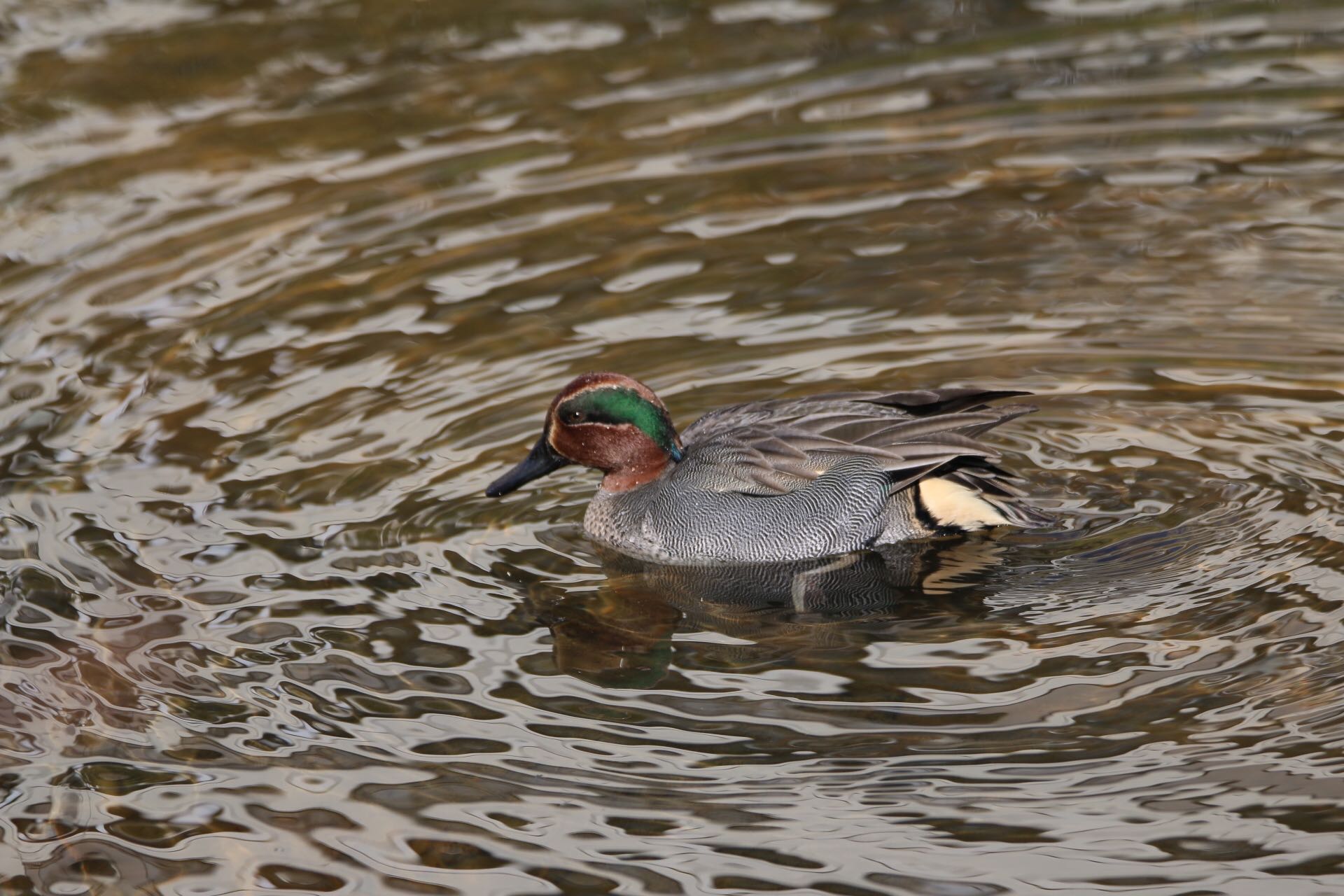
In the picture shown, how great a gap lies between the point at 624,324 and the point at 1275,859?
15.8 feet

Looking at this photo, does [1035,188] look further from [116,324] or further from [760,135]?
[116,324]

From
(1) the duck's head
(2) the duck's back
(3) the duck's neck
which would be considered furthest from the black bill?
(2) the duck's back

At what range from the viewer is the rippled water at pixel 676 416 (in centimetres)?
575

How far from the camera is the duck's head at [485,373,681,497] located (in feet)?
25.7

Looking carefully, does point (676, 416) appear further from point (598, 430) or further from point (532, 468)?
point (532, 468)

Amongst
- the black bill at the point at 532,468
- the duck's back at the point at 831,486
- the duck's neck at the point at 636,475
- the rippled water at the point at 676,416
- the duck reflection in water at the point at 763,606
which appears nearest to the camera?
the rippled water at the point at 676,416

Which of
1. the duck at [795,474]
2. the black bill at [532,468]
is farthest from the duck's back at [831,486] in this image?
the black bill at [532,468]

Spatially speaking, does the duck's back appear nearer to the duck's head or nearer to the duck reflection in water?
the duck reflection in water

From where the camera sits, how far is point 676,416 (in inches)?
341

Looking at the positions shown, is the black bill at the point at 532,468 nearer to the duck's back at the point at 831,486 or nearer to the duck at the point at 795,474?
the duck at the point at 795,474

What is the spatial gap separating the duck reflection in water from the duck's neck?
1.21 feet

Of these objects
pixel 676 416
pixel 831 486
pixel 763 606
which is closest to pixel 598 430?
pixel 676 416

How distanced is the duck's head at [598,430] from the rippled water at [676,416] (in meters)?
0.29

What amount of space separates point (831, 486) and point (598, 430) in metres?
1.01
